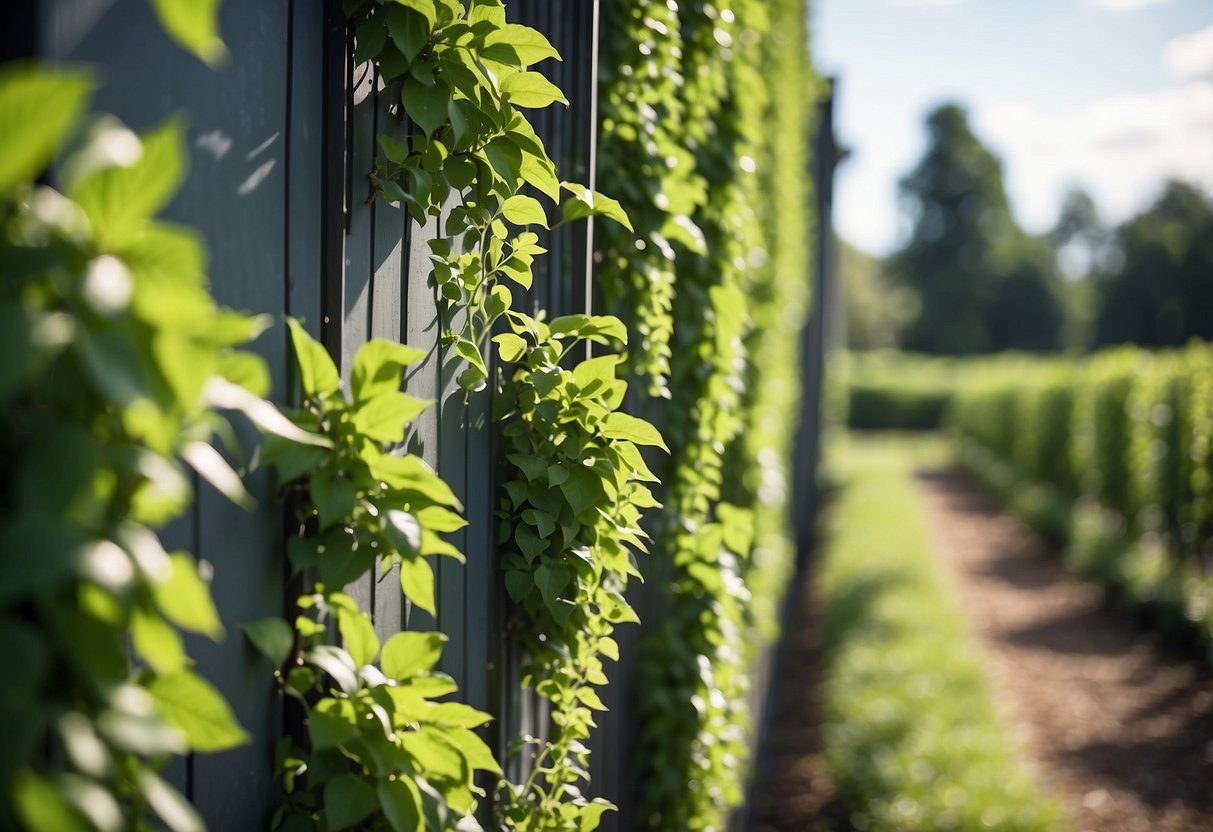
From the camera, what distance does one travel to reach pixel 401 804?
3.84ft

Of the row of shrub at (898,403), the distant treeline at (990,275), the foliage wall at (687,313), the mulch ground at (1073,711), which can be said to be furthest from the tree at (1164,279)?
the foliage wall at (687,313)

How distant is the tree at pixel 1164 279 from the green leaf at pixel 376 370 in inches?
2199

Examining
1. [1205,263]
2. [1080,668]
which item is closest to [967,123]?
[1205,263]

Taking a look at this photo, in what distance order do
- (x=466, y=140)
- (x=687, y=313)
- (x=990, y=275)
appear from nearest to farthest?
(x=466, y=140) → (x=687, y=313) → (x=990, y=275)

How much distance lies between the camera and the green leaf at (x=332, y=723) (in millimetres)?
1128

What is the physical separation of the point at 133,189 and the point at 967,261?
213 feet

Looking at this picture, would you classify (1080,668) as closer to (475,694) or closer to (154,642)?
(475,694)

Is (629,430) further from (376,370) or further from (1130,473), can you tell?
(1130,473)

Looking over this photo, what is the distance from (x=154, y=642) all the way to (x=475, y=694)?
1.02 meters

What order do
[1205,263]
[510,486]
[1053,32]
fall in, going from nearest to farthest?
[510,486], [1053,32], [1205,263]

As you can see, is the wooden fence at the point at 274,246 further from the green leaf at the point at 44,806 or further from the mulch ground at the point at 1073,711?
the mulch ground at the point at 1073,711

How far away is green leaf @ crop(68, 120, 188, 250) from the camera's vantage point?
71 cm

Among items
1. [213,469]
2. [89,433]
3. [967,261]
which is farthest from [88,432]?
[967,261]

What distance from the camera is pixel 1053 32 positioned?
51.6 ft
